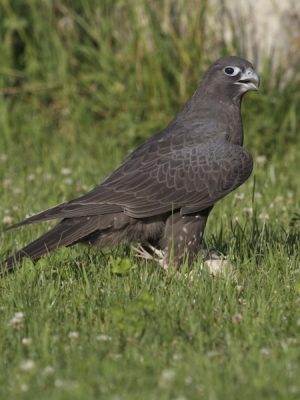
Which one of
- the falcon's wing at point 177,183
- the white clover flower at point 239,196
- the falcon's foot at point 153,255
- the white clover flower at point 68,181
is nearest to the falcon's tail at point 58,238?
the falcon's wing at point 177,183

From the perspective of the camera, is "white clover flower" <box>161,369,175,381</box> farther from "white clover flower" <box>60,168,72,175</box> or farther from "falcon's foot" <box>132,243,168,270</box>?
"white clover flower" <box>60,168,72,175</box>

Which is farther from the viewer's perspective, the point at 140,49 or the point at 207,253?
the point at 140,49

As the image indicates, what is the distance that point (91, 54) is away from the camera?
29.9 ft

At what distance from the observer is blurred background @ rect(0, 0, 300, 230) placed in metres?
8.41

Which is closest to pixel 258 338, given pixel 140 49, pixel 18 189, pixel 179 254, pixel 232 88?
pixel 179 254

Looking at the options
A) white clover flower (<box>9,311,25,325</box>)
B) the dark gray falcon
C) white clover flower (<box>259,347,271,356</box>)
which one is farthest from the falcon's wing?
white clover flower (<box>259,347,271,356</box>)

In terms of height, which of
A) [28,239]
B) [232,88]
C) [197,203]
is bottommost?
[28,239]

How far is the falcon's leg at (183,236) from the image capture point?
5289 millimetres

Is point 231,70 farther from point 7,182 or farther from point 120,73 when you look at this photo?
point 120,73

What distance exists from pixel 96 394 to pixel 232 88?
3.00 metres

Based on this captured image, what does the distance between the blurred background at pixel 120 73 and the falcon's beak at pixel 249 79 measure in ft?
7.59

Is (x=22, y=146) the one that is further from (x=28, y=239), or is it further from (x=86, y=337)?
(x=86, y=337)

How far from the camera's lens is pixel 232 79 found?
5.71m

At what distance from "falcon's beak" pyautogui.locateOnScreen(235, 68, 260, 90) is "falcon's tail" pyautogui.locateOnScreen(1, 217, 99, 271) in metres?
1.41
